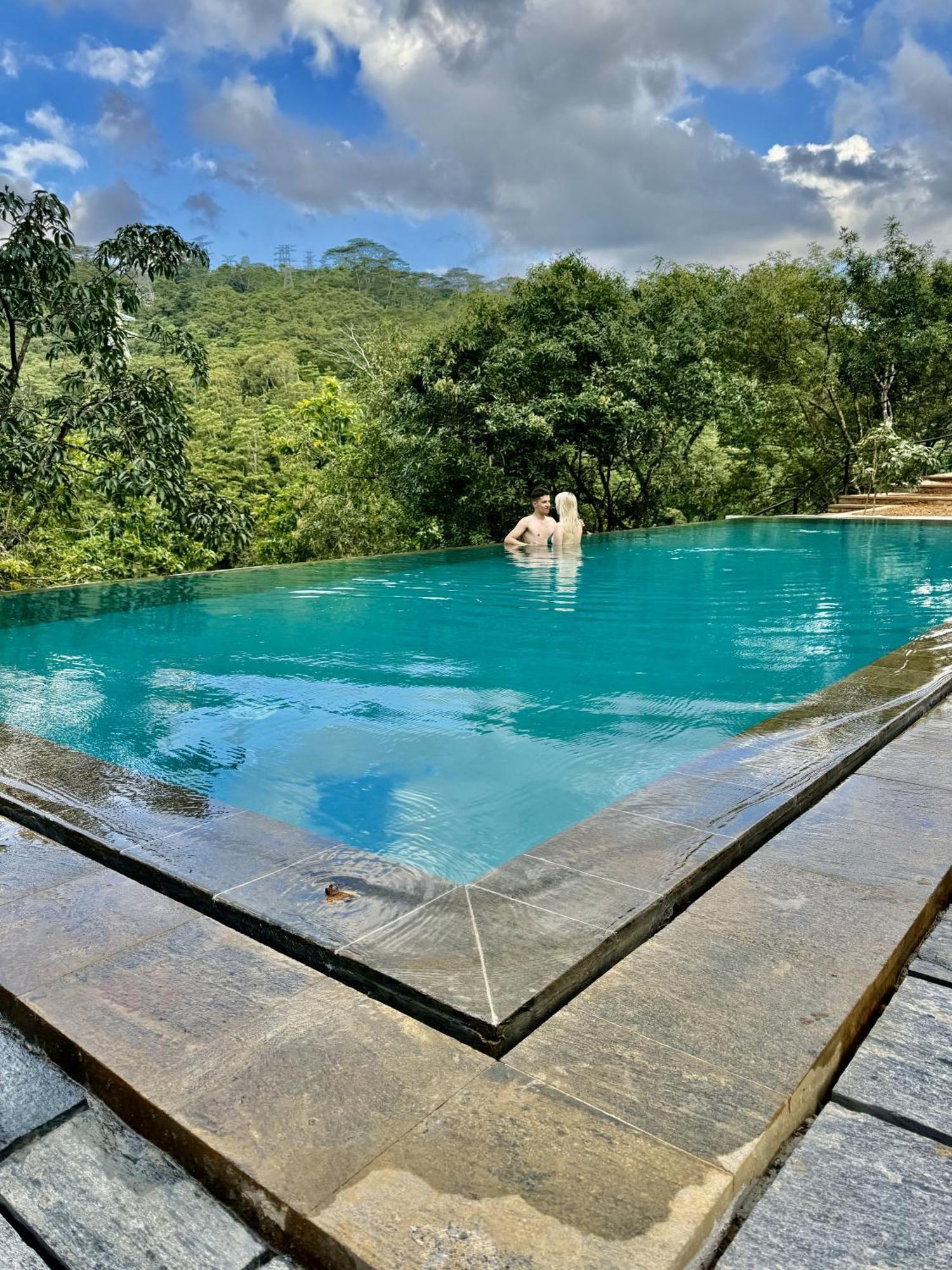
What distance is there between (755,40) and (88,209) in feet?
436

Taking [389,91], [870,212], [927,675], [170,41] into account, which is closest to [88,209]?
[170,41]

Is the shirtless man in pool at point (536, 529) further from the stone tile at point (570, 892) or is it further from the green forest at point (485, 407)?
the stone tile at point (570, 892)

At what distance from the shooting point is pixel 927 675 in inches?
164

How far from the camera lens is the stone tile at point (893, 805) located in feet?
8.02

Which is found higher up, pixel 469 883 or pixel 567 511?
pixel 567 511

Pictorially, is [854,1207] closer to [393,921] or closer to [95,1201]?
[393,921]

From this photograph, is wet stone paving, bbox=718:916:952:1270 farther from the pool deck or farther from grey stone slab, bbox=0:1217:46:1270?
grey stone slab, bbox=0:1217:46:1270

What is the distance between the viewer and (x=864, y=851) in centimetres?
228

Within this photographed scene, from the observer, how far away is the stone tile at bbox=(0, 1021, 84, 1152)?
1.50m

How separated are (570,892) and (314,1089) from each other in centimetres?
79

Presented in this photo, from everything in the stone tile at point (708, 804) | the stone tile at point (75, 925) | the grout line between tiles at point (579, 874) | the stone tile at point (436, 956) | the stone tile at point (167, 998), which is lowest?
the stone tile at point (167, 998)

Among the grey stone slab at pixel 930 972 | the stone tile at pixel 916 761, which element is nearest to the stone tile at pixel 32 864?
the grey stone slab at pixel 930 972

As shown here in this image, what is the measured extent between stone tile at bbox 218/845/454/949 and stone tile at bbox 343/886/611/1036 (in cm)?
7

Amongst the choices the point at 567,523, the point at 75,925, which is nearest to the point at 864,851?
the point at 75,925
